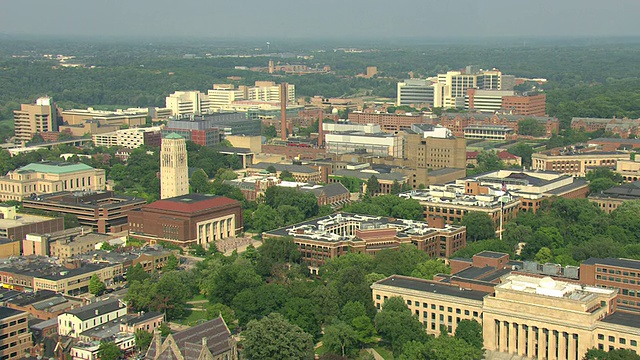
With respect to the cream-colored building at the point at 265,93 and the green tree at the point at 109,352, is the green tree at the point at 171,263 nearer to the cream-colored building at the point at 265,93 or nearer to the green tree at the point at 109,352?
the green tree at the point at 109,352

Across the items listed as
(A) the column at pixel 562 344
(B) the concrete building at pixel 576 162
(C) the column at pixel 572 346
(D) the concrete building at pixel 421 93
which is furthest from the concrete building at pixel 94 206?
(D) the concrete building at pixel 421 93

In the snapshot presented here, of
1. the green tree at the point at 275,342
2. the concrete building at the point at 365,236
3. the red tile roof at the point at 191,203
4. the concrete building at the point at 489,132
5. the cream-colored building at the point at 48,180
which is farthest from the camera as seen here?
the concrete building at the point at 489,132

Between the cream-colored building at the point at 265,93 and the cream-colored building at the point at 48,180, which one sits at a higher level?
the cream-colored building at the point at 265,93

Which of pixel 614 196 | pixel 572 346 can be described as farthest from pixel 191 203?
pixel 572 346

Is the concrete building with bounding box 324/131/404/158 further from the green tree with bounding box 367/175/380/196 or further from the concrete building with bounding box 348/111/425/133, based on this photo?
the green tree with bounding box 367/175/380/196

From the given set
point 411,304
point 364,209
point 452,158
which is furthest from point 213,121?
point 411,304

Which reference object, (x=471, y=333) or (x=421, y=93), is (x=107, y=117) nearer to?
(x=421, y=93)

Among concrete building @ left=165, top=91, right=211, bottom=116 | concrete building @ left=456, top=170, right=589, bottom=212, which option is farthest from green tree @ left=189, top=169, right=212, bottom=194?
concrete building @ left=165, top=91, right=211, bottom=116

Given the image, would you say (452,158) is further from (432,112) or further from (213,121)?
(432,112)
